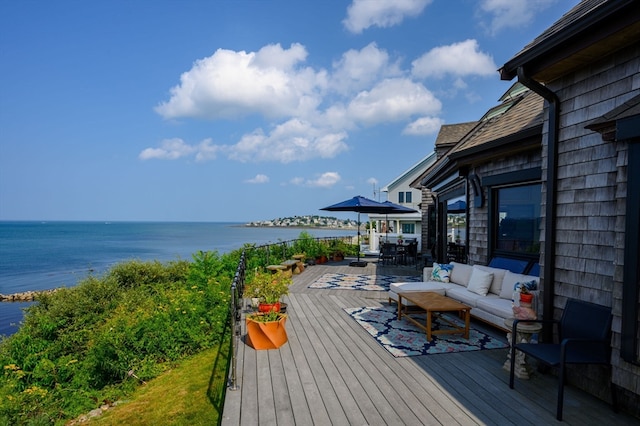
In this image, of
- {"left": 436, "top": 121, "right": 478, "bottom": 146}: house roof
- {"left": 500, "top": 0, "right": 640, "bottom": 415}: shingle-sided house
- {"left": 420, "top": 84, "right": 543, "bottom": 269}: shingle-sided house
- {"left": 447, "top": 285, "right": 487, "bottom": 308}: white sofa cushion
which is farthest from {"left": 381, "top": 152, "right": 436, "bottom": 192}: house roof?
{"left": 500, "top": 0, "right": 640, "bottom": 415}: shingle-sided house

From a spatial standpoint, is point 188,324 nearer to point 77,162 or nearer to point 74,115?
point 74,115

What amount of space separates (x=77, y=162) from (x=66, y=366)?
48.8 metres

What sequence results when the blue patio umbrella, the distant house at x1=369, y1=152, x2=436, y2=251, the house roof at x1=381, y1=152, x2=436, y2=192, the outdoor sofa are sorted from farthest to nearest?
1. the house roof at x1=381, y1=152, x2=436, y2=192
2. the distant house at x1=369, y1=152, x2=436, y2=251
3. the blue patio umbrella
4. the outdoor sofa

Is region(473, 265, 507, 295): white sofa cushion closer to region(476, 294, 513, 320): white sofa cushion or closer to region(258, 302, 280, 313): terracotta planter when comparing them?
region(476, 294, 513, 320): white sofa cushion

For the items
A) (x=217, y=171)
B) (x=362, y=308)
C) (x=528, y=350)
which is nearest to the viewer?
(x=528, y=350)

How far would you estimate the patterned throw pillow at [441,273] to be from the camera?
6629 mm

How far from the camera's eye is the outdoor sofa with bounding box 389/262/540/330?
4.89m

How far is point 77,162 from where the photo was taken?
44.1 metres

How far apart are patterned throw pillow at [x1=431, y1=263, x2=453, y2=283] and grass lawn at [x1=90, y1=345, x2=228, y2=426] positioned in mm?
4354

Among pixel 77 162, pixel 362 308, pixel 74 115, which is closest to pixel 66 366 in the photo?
pixel 362 308

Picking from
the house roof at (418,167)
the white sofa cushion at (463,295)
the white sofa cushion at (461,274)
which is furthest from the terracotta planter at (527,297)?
the house roof at (418,167)

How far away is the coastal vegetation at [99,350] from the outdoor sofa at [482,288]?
345 centimetres

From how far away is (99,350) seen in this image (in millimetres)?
4824

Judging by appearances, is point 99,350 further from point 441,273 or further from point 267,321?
point 441,273
